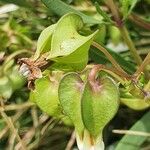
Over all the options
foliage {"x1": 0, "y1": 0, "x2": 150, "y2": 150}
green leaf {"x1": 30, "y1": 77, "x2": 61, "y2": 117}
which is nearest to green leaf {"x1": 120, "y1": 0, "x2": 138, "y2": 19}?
foliage {"x1": 0, "y1": 0, "x2": 150, "y2": 150}

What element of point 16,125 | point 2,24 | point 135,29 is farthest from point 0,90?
point 135,29

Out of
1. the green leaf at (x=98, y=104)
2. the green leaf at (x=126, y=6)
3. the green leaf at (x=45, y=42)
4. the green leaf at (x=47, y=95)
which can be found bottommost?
the green leaf at (x=47, y=95)

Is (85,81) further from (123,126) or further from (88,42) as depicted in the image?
(123,126)

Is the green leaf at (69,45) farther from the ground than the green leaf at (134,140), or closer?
farther from the ground

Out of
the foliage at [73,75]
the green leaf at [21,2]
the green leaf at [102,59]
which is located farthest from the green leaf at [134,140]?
the green leaf at [21,2]

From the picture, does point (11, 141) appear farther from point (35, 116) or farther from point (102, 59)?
point (102, 59)

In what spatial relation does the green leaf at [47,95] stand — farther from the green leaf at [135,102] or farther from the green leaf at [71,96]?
the green leaf at [135,102]
